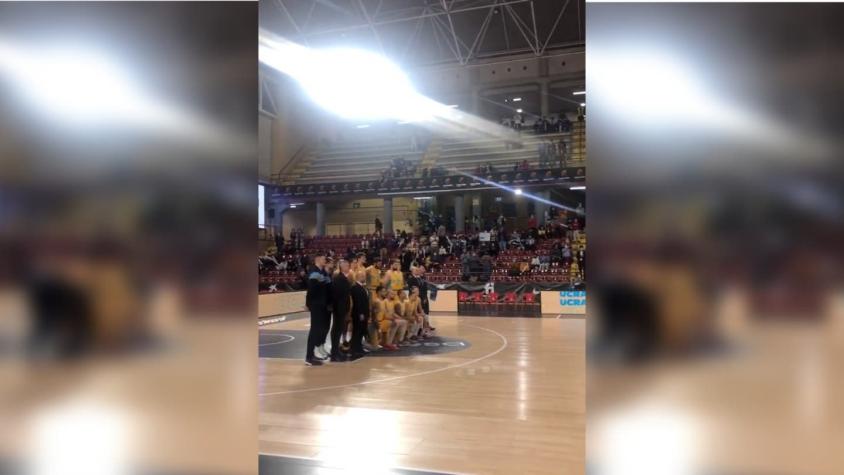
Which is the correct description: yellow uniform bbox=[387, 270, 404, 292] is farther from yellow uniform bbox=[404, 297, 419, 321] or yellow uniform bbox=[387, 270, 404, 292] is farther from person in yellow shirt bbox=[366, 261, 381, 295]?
yellow uniform bbox=[404, 297, 419, 321]

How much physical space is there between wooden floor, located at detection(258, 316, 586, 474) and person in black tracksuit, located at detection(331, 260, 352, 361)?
0.49 m

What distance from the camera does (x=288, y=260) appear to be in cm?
1909

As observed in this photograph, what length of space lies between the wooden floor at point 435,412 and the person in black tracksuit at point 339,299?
491 mm

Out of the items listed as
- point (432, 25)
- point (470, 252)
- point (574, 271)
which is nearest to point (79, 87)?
point (574, 271)

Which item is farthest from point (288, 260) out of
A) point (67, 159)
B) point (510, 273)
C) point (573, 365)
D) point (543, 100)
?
point (67, 159)

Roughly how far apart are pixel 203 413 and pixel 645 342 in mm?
1234

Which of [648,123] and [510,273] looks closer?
[648,123]

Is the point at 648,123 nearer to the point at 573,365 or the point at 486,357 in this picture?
the point at 573,365

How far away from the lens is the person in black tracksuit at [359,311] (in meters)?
7.21

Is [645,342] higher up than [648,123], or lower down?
lower down

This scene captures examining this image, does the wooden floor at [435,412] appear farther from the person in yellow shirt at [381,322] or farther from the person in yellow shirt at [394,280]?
the person in yellow shirt at [394,280]

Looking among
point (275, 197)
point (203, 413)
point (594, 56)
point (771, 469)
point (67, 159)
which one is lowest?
point (771, 469)

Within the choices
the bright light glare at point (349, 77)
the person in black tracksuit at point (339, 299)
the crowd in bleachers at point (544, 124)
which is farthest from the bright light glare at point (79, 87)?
the crowd in bleachers at point (544, 124)

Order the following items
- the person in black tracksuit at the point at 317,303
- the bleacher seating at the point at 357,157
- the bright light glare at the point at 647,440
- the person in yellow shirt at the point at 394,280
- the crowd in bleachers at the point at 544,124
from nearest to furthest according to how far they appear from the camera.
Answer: the bright light glare at the point at 647,440, the person in black tracksuit at the point at 317,303, the person in yellow shirt at the point at 394,280, the crowd in bleachers at the point at 544,124, the bleacher seating at the point at 357,157
